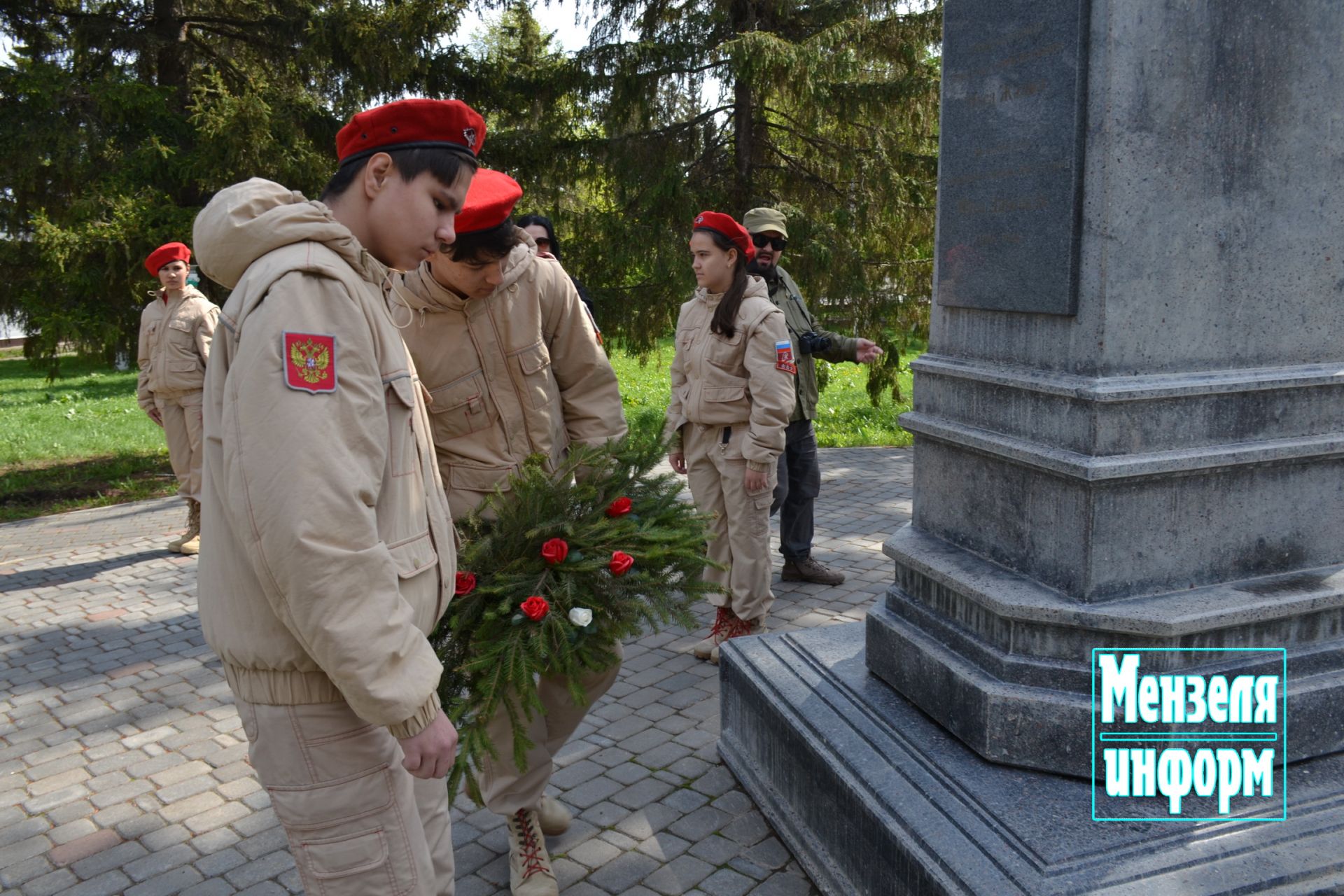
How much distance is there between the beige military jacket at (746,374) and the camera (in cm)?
488

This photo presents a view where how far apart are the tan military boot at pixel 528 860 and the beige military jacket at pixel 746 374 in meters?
1.95

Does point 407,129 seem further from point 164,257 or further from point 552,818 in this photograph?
point 164,257

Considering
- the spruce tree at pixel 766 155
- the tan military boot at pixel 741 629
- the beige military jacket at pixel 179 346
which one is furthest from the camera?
the spruce tree at pixel 766 155

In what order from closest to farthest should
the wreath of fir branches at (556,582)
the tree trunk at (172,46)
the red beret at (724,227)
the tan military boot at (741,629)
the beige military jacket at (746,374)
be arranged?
1. the wreath of fir branches at (556,582)
2. the beige military jacket at (746,374)
3. the red beret at (724,227)
4. the tan military boot at (741,629)
5. the tree trunk at (172,46)

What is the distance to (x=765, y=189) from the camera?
11.4 m

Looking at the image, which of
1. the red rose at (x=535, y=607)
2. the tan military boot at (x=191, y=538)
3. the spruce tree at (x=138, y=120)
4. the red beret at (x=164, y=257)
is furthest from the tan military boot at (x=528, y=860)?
the spruce tree at (x=138, y=120)

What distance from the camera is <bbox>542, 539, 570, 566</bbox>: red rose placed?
2885 mm

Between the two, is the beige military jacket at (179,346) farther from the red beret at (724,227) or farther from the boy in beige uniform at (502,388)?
the boy in beige uniform at (502,388)

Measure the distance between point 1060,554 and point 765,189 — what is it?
906 centimetres

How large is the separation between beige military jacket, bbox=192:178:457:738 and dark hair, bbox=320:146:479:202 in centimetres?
12

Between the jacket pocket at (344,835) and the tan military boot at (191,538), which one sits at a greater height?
the jacket pocket at (344,835)

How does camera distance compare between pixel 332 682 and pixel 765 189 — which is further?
pixel 765 189

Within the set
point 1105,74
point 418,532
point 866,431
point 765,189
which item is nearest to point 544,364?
point 418,532

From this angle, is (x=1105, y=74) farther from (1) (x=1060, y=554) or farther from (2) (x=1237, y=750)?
(2) (x=1237, y=750)
